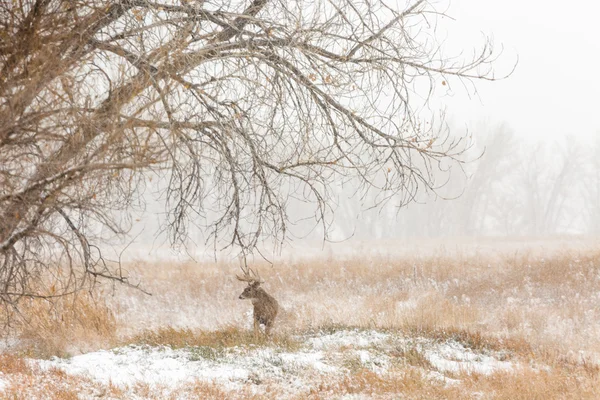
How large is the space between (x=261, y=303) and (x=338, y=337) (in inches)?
56.8

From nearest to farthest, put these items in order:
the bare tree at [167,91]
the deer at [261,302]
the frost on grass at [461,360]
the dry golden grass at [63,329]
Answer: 1. the bare tree at [167,91]
2. the frost on grass at [461,360]
3. the deer at [261,302]
4. the dry golden grass at [63,329]

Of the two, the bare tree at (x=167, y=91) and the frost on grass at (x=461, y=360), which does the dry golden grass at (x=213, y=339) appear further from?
the bare tree at (x=167, y=91)

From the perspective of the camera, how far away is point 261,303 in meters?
8.06

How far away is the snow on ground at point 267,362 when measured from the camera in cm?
647

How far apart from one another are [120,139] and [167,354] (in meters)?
3.99

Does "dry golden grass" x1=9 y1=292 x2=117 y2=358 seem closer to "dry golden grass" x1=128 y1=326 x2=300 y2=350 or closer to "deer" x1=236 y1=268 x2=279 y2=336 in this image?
"dry golden grass" x1=128 y1=326 x2=300 y2=350

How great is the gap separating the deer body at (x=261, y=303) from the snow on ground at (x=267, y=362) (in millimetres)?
538

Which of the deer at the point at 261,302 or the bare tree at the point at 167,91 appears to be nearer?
the bare tree at the point at 167,91

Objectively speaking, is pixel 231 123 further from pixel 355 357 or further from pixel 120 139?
pixel 355 357

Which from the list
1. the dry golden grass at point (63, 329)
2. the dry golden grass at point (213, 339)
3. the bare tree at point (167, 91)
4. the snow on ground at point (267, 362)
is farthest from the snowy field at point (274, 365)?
the bare tree at point (167, 91)

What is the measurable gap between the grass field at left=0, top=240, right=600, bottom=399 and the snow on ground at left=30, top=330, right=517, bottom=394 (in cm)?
3

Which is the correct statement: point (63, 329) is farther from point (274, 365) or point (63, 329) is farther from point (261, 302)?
point (274, 365)

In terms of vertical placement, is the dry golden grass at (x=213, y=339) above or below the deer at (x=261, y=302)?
below

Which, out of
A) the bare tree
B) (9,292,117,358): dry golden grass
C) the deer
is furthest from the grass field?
the bare tree
